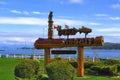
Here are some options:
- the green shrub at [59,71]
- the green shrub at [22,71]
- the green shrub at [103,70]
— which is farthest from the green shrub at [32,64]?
the green shrub at [103,70]

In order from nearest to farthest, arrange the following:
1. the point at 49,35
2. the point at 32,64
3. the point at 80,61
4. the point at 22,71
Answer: the point at 22,71, the point at 32,64, the point at 80,61, the point at 49,35

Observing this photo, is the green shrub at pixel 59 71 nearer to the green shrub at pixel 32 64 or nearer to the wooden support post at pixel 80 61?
the green shrub at pixel 32 64

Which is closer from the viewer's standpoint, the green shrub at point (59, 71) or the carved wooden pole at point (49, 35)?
the green shrub at point (59, 71)

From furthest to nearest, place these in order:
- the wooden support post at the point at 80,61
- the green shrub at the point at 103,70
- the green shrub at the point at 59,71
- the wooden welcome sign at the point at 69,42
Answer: the green shrub at the point at 103,70 < the wooden support post at the point at 80,61 < the wooden welcome sign at the point at 69,42 < the green shrub at the point at 59,71

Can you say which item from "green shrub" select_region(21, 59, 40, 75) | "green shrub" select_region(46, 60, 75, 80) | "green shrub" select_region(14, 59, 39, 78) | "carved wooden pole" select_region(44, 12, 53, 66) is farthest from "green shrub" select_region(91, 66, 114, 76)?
"green shrub" select_region(46, 60, 75, 80)

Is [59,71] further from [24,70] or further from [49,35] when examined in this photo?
[49,35]

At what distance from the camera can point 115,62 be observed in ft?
132

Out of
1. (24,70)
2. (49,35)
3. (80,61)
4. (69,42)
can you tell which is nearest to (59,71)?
(24,70)

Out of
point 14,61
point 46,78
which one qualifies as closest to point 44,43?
point 46,78

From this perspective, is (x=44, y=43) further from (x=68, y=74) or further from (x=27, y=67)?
(x=68, y=74)

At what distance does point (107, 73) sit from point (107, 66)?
0.68 m

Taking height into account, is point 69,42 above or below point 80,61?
above

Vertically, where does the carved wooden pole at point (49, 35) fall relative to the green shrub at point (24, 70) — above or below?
above

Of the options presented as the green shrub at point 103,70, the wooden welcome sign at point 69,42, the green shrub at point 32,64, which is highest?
the wooden welcome sign at point 69,42
